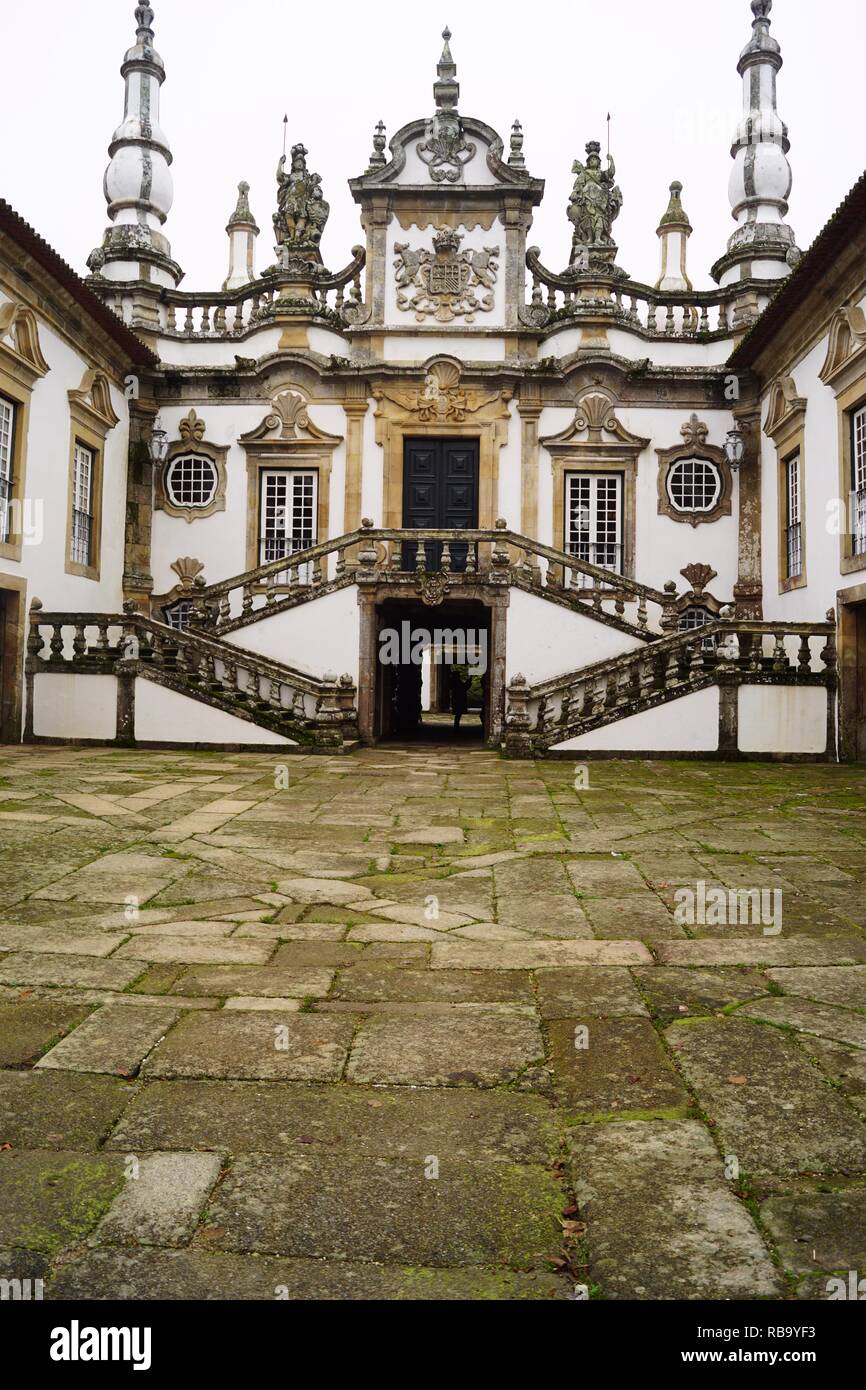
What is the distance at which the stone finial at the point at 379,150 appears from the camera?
62.1 ft

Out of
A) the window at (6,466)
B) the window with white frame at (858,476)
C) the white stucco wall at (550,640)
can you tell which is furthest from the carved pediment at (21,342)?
the window with white frame at (858,476)

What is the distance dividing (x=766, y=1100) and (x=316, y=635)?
1306cm

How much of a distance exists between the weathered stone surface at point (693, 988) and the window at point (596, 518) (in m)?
15.1

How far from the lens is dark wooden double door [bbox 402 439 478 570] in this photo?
18.8 m

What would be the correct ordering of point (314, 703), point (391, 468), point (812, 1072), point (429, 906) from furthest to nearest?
1. point (391, 468)
2. point (314, 703)
3. point (429, 906)
4. point (812, 1072)

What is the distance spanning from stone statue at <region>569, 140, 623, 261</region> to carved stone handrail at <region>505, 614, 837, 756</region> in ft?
28.9

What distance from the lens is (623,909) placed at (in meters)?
5.23

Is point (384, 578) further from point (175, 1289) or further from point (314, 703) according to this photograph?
point (175, 1289)

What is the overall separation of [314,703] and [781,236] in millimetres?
12095

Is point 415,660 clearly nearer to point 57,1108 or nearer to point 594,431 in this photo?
point 594,431

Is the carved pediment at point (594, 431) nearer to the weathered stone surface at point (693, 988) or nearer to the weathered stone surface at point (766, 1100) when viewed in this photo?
the weathered stone surface at point (693, 988)

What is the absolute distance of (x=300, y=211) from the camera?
769 inches
